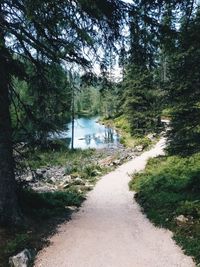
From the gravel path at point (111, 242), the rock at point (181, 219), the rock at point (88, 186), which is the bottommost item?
the rock at point (88, 186)

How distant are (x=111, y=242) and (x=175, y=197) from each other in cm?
473

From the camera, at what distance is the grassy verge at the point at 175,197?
1082cm

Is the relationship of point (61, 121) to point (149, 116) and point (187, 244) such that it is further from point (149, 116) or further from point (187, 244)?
point (149, 116)

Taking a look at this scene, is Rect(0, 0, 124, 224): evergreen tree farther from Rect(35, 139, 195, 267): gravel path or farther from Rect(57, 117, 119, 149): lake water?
Rect(57, 117, 119, 149): lake water

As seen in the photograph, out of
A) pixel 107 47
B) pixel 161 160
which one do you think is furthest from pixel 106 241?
pixel 161 160

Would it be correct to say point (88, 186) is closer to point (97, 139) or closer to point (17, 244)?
point (17, 244)

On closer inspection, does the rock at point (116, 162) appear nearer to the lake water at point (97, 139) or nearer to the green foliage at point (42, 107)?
the lake water at point (97, 139)

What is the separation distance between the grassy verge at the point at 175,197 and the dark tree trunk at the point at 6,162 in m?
4.77

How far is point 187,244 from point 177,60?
683 cm

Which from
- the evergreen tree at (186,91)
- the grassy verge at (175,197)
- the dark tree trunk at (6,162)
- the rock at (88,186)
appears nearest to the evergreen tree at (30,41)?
the dark tree trunk at (6,162)

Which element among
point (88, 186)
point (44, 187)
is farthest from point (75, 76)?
point (44, 187)

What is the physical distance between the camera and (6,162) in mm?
10859

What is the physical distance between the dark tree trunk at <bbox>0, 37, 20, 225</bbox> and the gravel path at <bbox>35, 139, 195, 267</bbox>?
59.3 inches

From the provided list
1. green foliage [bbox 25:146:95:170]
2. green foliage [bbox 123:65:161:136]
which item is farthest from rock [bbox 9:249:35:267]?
green foliage [bbox 123:65:161:136]
